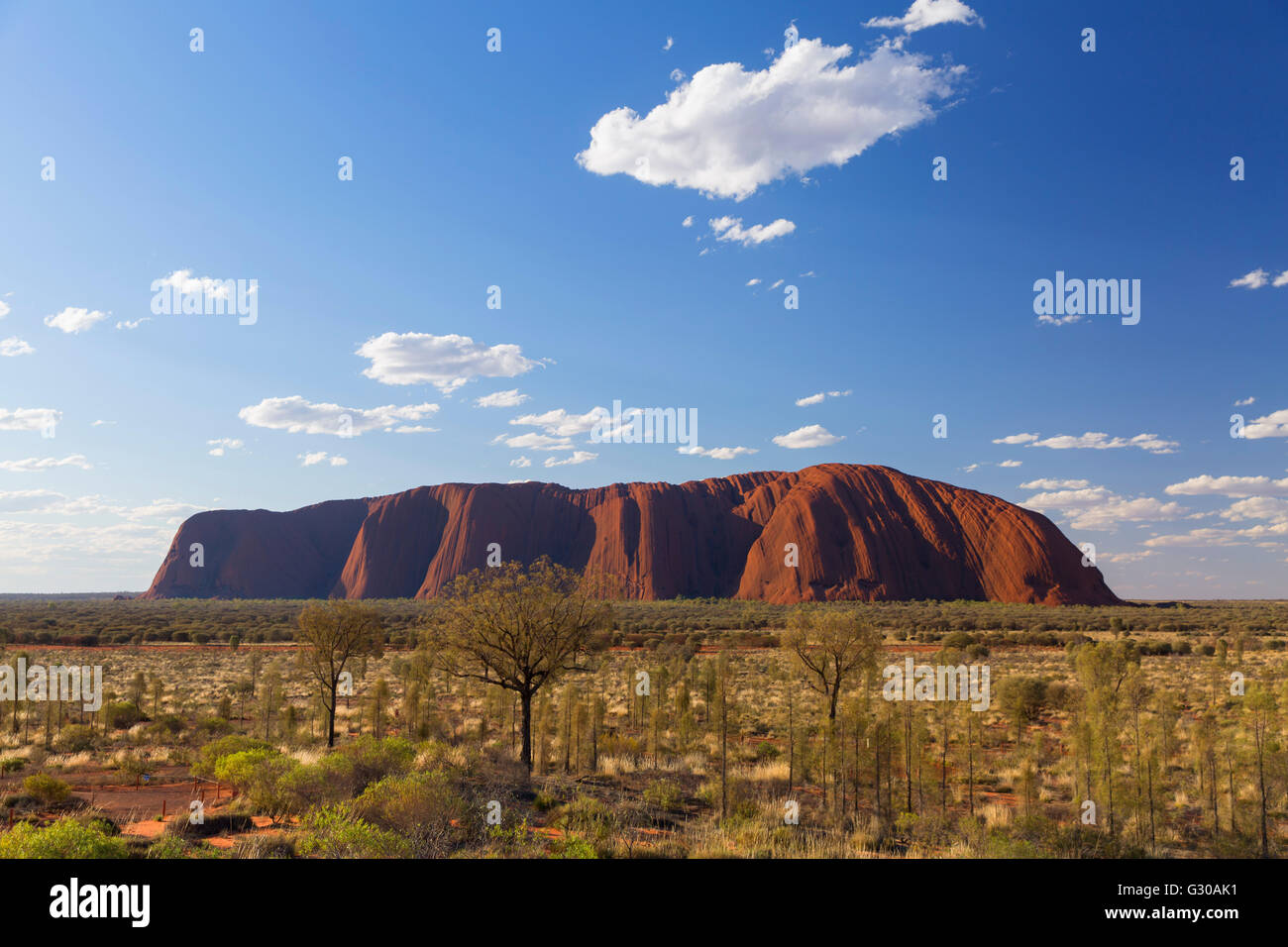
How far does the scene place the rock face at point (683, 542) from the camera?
103 meters

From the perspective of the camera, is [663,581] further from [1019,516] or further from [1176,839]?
[1176,839]

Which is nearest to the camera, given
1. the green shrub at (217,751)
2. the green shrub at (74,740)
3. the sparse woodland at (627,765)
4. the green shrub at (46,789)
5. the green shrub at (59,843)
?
the green shrub at (59,843)

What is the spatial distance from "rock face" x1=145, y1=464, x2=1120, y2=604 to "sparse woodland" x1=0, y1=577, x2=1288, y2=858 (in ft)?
251

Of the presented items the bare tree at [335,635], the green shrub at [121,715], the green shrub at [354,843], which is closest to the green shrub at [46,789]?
the bare tree at [335,635]

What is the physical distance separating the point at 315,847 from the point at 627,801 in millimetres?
6715

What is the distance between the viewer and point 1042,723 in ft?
81.0

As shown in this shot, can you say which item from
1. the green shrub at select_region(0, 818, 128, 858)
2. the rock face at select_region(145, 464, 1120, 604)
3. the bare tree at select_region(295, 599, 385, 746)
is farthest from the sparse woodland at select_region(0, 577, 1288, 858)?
the rock face at select_region(145, 464, 1120, 604)

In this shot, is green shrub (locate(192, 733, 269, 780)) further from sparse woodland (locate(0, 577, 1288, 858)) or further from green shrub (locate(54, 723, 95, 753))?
green shrub (locate(54, 723, 95, 753))

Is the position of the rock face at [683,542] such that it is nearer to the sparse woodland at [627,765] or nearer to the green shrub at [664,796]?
the sparse woodland at [627,765]

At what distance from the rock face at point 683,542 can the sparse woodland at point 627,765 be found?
A: 251ft

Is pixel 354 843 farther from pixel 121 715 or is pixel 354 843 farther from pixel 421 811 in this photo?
pixel 121 715

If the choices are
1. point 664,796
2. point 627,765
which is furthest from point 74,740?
point 664,796

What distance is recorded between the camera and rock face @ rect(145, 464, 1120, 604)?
338 ft

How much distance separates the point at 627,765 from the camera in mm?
17359
